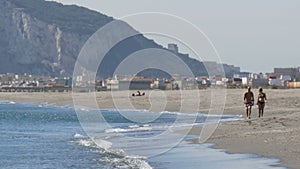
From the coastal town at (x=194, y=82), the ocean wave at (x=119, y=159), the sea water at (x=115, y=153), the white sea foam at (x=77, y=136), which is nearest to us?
the sea water at (x=115, y=153)

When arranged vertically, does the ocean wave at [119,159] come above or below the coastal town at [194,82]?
below

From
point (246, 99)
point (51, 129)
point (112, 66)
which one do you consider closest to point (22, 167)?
point (246, 99)

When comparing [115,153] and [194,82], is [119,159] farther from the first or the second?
[194,82]

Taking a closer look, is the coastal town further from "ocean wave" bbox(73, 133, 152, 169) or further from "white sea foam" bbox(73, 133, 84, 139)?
"ocean wave" bbox(73, 133, 152, 169)

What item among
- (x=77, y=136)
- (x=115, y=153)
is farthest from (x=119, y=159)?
(x=77, y=136)

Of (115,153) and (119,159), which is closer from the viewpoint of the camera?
(119,159)

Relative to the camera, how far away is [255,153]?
61.6 feet

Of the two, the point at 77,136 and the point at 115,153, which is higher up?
the point at 115,153

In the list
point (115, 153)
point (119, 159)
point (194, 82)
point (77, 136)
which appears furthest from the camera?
point (194, 82)

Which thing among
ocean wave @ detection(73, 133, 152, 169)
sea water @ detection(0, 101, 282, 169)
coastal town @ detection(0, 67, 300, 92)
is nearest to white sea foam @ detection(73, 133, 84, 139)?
sea water @ detection(0, 101, 282, 169)

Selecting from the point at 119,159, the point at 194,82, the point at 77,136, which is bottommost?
the point at 77,136

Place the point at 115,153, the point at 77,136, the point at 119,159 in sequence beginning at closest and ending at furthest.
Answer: the point at 119,159 → the point at 115,153 → the point at 77,136

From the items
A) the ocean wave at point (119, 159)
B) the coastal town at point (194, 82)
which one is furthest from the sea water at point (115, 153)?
the coastal town at point (194, 82)

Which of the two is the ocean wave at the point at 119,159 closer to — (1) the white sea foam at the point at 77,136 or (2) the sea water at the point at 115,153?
(2) the sea water at the point at 115,153
